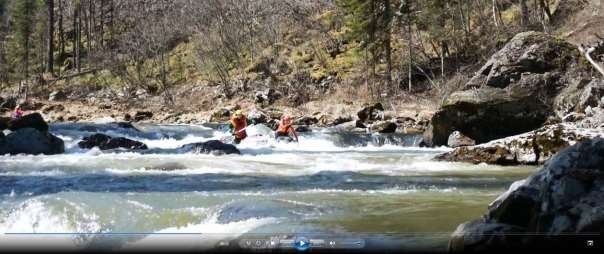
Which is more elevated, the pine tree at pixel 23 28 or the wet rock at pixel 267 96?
the pine tree at pixel 23 28

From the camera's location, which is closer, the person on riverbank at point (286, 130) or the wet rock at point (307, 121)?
the person on riverbank at point (286, 130)

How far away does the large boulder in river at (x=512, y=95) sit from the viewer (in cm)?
1605

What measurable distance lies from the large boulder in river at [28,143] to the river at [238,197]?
1011 millimetres

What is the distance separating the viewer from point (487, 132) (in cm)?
1622

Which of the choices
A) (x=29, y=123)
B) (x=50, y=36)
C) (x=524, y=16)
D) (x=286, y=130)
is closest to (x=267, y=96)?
(x=524, y=16)

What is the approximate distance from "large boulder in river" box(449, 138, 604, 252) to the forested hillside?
18.3 metres

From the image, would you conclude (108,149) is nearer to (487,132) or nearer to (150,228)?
(487,132)

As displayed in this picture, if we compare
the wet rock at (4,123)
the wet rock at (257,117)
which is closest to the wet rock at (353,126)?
the wet rock at (257,117)

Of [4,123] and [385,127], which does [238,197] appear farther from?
[4,123]

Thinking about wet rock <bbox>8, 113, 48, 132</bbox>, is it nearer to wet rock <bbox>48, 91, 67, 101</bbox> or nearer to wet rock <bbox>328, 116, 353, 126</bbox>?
wet rock <bbox>328, 116, 353, 126</bbox>

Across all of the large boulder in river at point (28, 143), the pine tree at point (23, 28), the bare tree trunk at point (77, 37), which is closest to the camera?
the large boulder in river at point (28, 143)

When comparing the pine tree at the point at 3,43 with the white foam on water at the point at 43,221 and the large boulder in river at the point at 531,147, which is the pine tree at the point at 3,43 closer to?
the large boulder in river at the point at 531,147

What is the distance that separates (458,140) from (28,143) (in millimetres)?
10189

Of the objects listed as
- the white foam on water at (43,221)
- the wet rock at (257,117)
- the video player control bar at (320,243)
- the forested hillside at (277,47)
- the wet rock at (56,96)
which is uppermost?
the forested hillside at (277,47)
